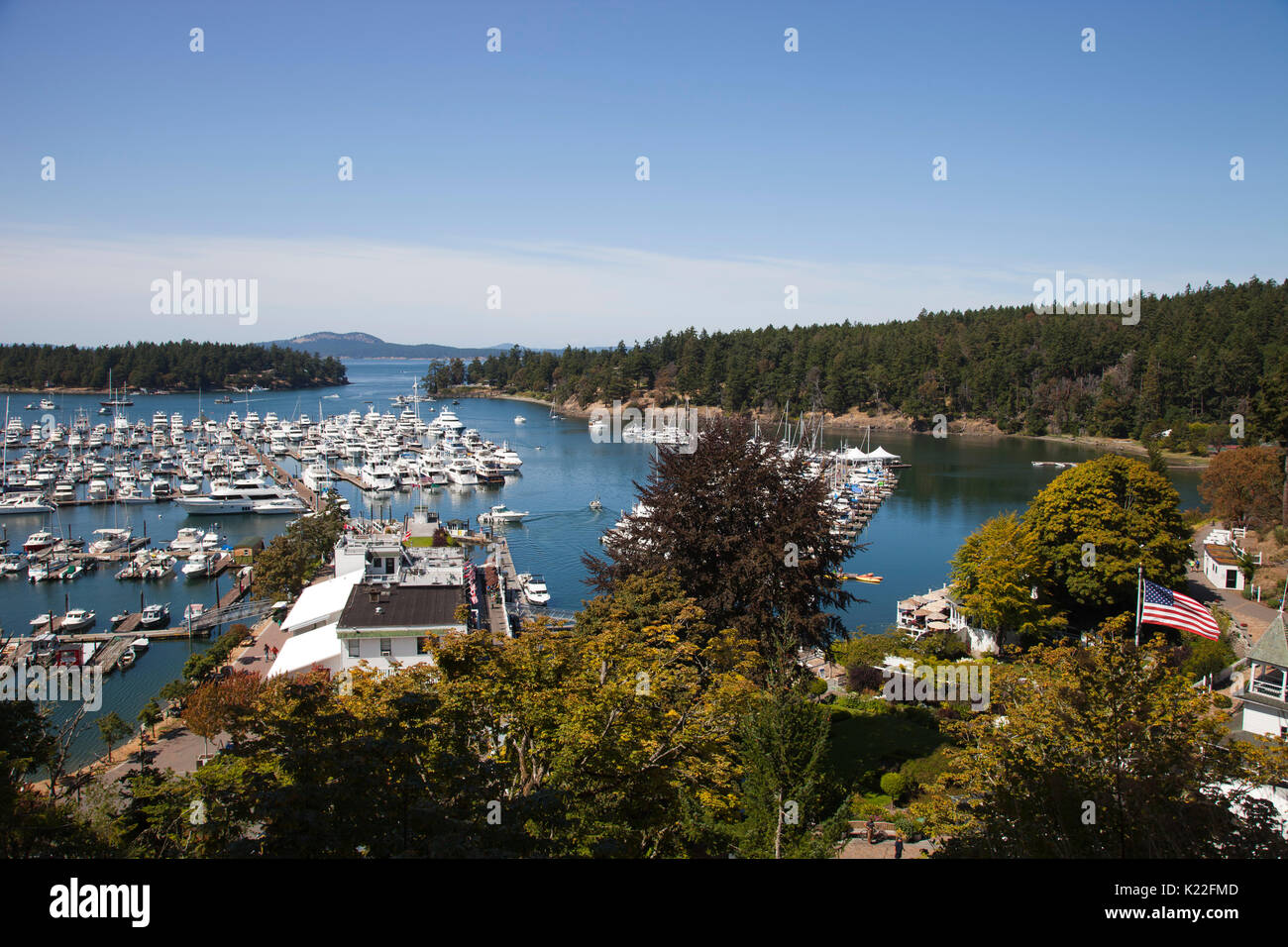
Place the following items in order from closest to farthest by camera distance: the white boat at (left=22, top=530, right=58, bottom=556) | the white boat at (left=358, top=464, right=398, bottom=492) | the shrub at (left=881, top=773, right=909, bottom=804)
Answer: the shrub at (left=881, top=773, right=909, bottom=804) < the white boat at (left=22, top=530, right=58, bottom=556) < the white boat at (left=358, top=464, right=398, bottom=492)

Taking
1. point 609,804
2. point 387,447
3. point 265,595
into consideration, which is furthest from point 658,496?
point 387,447

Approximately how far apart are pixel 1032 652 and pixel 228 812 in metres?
9.36

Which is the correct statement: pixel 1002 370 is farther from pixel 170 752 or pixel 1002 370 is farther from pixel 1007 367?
pixel 170 752

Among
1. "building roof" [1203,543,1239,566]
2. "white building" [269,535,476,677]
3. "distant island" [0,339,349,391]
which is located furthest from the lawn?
"distant island" [0,339,349,391]

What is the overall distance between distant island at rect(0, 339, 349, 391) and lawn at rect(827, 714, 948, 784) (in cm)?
10975

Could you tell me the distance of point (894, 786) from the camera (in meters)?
13.5

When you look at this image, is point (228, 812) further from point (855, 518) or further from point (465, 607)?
point (855, 518)

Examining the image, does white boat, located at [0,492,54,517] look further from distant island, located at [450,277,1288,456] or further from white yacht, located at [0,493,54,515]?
distant island, located at [450,277,1288,456]

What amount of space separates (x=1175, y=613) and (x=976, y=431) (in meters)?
64.2

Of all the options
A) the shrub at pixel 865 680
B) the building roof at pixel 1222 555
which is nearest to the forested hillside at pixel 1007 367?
the building roof at pixel 1222 555

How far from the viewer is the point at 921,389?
79062mm

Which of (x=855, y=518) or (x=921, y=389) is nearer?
(x=855, y=518)

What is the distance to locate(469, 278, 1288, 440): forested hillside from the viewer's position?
6425cm

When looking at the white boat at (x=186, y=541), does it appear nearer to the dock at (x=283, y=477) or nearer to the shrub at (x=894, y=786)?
the dock at (x=283, y=477)
